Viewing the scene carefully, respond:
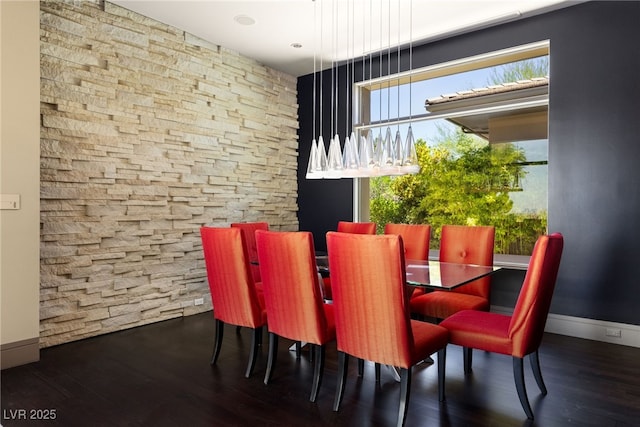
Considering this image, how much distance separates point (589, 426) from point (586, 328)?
1.84m

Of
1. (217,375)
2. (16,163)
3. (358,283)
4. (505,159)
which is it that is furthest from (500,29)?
(16,163)

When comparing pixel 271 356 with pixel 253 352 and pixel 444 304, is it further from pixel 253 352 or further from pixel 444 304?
pixel 444 304

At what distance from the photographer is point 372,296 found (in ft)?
6.80

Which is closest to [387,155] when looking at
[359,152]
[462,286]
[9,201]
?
[359,152]

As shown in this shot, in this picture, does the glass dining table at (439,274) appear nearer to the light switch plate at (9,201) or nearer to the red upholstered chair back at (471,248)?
the red upholstered chair back at (471,248)

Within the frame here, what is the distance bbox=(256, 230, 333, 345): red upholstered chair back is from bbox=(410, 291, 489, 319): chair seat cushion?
3.34 feet

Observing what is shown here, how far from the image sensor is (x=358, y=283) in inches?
83.0

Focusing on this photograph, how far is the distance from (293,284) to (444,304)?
4.30 ft

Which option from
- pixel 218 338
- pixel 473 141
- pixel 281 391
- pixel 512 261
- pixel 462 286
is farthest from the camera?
pixel 473 141

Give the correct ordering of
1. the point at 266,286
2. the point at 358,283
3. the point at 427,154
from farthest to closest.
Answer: the point at 427,154
the point at 266,286
the point at 358,283

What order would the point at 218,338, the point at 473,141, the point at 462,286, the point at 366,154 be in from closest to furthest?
the point at 218,338
the point at 462,286
the point at 366,154
the point at 473,141

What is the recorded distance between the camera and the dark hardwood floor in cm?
221

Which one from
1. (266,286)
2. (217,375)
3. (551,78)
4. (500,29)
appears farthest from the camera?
(500,29)

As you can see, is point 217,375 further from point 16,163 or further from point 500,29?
point 500,29
